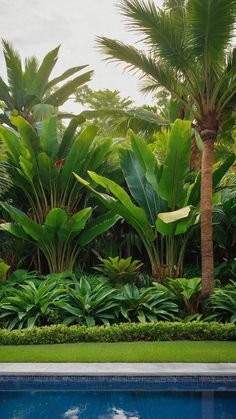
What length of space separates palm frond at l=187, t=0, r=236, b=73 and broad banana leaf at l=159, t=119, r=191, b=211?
1310 millimetres

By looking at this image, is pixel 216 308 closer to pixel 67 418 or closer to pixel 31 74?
pixel 67 418

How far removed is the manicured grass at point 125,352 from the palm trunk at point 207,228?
161cm

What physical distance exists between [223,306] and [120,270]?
2.63 metres

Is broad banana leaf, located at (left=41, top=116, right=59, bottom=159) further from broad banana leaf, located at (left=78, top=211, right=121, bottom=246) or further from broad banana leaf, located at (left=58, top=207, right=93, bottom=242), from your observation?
broad banana leaf, located at (left=78, top=211, right=121, bottom=246)

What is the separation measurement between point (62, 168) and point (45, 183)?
64cm

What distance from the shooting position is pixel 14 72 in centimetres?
1722

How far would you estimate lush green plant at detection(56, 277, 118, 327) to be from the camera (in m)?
9.47

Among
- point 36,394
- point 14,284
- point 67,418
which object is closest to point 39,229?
point 14,284

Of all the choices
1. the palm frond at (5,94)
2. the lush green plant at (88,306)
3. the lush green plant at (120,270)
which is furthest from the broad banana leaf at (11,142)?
the palm frond at (5,94)

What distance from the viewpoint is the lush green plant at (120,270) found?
11.0 m

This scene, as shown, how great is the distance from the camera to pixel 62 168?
40.5ft

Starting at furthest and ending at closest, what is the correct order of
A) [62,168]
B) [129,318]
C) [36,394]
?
[62,168] → [129,318] → [36,394]

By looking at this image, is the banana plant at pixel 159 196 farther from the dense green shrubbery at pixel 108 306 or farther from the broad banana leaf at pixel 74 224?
the dense green shrubbery at pixel 108 306

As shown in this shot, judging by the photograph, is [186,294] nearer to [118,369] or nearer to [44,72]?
[118,369]
